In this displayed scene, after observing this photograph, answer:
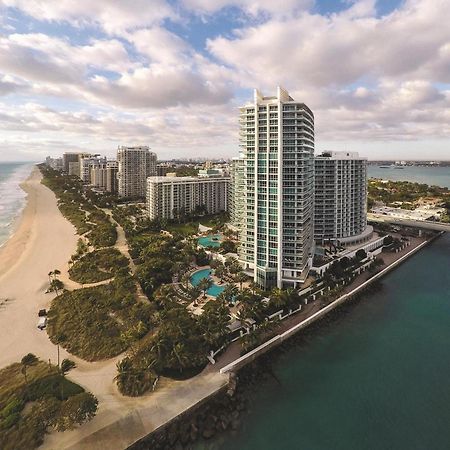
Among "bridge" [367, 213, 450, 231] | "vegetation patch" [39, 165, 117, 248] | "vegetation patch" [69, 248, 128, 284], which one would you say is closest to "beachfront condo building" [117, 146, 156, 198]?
"vegetation patch" [39, 165, 117, 248]

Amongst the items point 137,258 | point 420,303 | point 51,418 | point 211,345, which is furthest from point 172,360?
point 420,303

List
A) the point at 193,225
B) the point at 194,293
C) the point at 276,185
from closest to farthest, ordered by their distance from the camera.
→ the point at 194,293 < the point at 276,185 < the point at 193,225

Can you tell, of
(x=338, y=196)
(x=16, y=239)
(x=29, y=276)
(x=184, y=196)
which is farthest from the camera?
(x=184, y=196)

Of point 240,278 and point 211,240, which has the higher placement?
point 211,240

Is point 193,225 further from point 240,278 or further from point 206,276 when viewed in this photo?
point 240,278

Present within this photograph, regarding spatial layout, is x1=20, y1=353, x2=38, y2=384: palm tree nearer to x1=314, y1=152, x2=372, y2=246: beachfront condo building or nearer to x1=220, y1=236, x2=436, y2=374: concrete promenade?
x1=220, y1=236, x2=436, y2=374: concrete promenade

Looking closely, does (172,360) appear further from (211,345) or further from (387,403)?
(387,403)

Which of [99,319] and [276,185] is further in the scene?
[276,185]

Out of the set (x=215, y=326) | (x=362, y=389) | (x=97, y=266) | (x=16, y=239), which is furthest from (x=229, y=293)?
(x=16, y=239)
